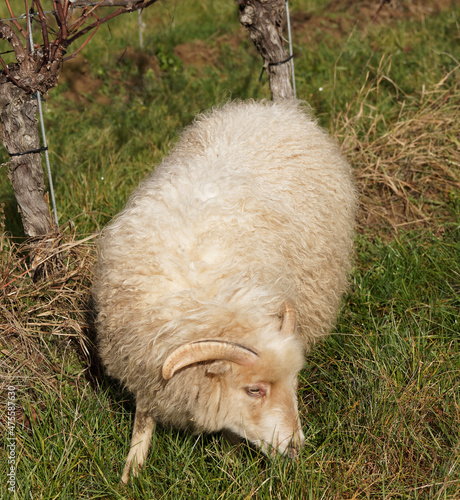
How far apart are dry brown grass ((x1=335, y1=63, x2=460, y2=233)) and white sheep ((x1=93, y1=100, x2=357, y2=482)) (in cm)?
144

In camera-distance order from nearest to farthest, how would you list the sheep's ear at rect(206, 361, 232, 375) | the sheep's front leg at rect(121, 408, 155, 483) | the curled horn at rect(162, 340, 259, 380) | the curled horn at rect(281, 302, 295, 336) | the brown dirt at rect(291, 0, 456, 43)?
the curled horn at rect(162, 340, 259, 380), the sheep's ear at rect(206, 361, 232, 375), the curled horn at rect(281, 302, 295, 336), the sheep's front leg at rect(121, 408, 155, 483), the brown dirt at rect(291, 0, 456, 43)

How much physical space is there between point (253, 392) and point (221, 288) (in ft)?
1.53

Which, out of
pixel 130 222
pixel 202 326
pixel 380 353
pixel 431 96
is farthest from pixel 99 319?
pixel 431 96

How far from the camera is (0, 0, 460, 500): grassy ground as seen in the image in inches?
103

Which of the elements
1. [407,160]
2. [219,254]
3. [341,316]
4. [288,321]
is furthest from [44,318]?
[407,160]

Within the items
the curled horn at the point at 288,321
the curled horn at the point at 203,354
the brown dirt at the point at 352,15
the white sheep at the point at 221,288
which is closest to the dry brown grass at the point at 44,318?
the white sheep at the point at 221,288

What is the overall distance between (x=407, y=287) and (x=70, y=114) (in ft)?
12.0

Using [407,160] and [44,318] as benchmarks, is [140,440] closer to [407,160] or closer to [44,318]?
[44,318]

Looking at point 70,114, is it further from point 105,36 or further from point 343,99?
point 343,99

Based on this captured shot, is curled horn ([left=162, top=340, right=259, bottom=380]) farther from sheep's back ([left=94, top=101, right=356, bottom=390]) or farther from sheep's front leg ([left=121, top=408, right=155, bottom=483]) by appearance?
sheep's front leg ([left=121, top=408, right=155, bottom=483])

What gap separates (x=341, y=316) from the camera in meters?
3.53

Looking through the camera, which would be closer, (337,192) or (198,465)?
(198,465)

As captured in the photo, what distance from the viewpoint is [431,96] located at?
5.13 meters

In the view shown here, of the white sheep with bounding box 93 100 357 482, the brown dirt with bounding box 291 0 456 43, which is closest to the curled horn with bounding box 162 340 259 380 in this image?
the white sheep with bounding box 93 100 357 482
